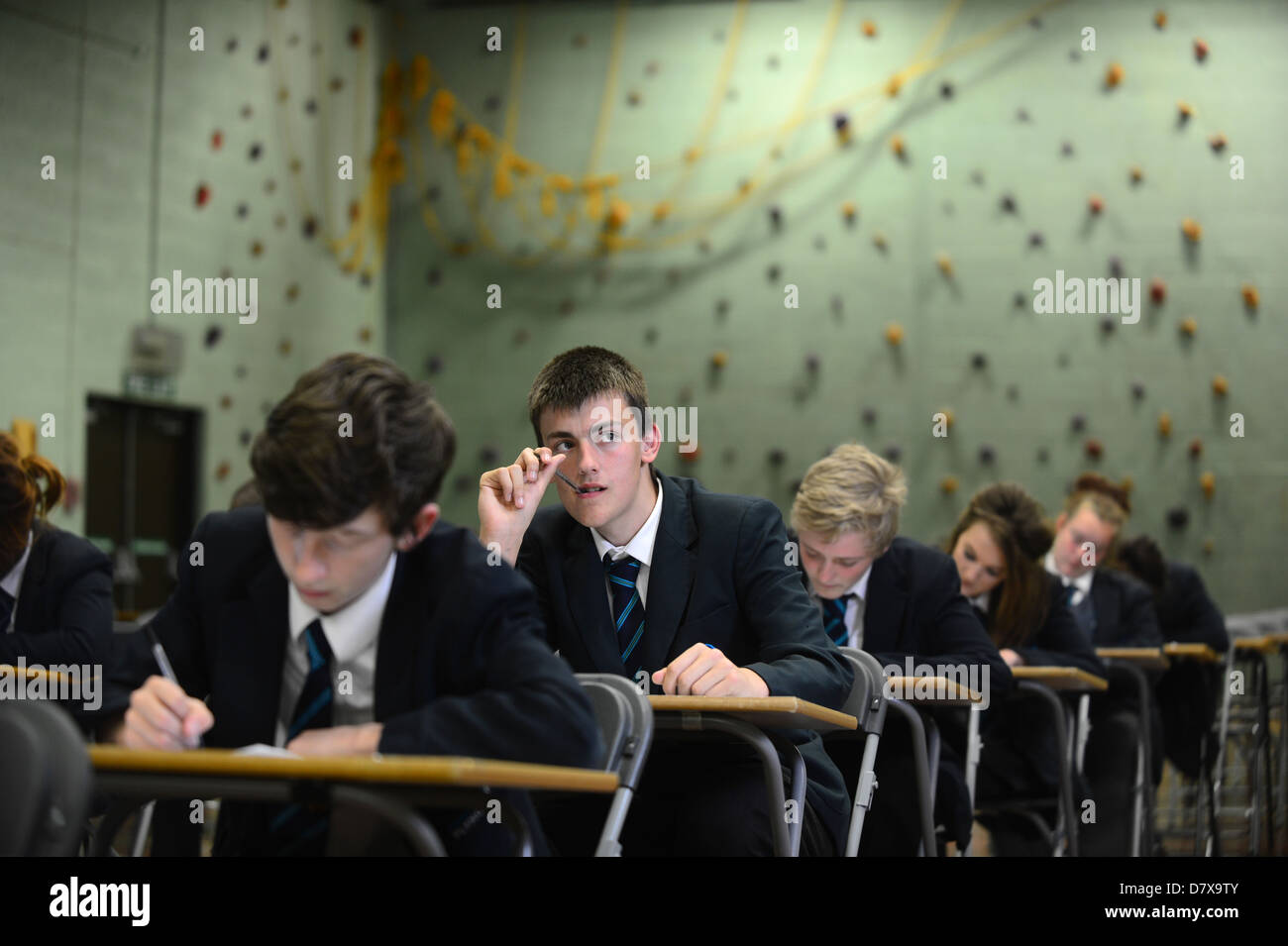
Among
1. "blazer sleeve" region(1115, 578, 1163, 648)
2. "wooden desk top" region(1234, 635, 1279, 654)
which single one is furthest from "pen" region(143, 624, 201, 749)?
"wooden desk top" region(1234, 635, 1279, 654)

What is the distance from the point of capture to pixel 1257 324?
9.89 metres

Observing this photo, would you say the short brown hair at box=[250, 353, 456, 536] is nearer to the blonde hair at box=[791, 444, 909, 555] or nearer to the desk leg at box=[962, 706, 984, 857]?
the blonde hair at box=[791, 444, 909, 555]

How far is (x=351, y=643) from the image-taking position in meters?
1.98

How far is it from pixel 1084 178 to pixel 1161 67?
915 millimetres

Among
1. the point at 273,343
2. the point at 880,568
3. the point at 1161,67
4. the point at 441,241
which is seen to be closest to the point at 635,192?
the point at 441,241

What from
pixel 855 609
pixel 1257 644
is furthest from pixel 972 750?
pixel 1257 644

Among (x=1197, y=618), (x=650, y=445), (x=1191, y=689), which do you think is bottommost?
(x=1191, y=689)

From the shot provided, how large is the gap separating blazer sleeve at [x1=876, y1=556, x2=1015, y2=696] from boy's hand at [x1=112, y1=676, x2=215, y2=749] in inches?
92.2

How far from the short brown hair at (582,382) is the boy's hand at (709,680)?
25.2 inches

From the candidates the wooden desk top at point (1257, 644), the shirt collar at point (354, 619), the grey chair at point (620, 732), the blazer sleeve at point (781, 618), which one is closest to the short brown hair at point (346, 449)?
the shirt collar at point (354, 619)

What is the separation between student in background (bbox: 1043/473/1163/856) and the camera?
5207 mm

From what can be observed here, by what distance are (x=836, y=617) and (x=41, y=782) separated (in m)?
2.57

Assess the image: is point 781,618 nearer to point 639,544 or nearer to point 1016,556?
point 639,544

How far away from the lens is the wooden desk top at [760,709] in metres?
2.32
